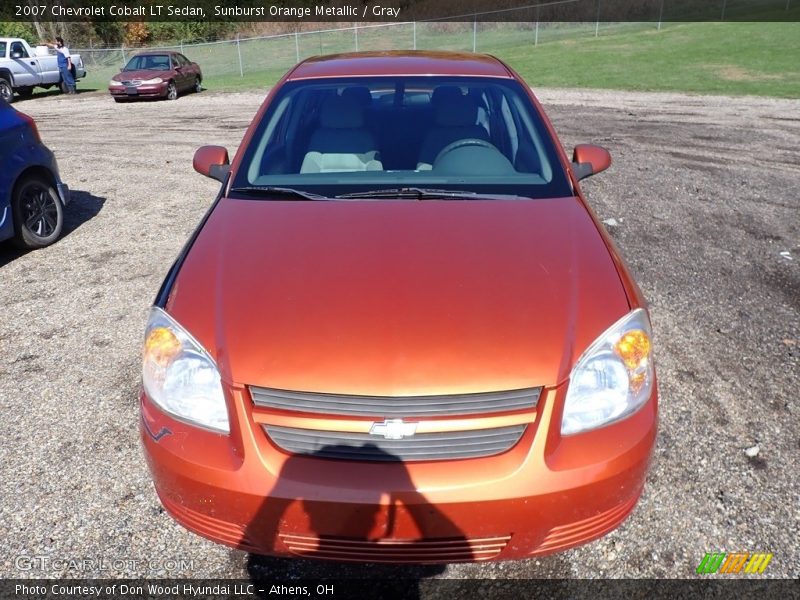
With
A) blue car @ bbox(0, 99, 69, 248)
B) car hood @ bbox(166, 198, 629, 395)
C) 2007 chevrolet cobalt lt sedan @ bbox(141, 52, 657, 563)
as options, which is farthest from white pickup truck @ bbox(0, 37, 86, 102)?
2007 chevrolet cobalt lt sedan @ bbox(141, 52, 657, 563)

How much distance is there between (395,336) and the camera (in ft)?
6.53

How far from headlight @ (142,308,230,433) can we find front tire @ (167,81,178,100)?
1938cm

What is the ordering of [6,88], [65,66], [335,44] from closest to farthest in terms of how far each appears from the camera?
[6,88] → [65,66] → [335,44]

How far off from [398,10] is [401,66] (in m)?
48.3

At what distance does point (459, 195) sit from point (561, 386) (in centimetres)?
122

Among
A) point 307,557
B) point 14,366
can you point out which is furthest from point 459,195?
point 14,366

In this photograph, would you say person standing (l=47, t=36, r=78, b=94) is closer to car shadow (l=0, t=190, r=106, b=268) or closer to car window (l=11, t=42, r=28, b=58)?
car window (l=11, t=42, r=28, b=58)

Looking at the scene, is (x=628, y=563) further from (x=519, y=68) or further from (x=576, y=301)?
(x=519, y=68)

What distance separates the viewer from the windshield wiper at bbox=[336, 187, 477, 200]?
9.32 feet

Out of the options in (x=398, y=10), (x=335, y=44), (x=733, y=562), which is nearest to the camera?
(x=733, y=562)

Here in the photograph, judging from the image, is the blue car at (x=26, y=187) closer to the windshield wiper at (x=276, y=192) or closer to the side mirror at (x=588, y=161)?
the windshield wiper at (x=276, y=192)

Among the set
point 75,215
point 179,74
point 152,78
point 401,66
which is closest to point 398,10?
point 179,74

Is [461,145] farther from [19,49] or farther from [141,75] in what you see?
[19,49]

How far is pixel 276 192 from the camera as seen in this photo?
2.90 m
